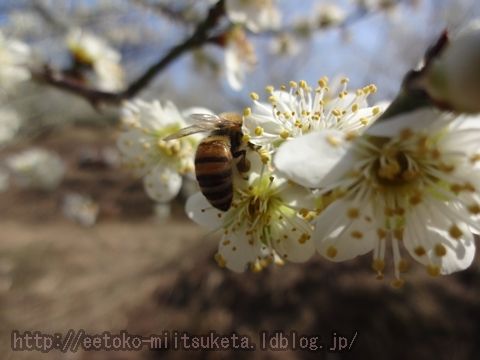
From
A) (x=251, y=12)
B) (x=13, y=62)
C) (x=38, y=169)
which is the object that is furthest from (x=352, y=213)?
(x=38, y=169)

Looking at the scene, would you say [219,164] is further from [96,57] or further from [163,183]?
[96,57]

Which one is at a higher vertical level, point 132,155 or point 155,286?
point 132,155

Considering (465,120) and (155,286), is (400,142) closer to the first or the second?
(465,120)

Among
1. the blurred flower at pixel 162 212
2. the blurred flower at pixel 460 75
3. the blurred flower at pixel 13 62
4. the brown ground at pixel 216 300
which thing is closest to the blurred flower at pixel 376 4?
the brown ground at pixel 216 300

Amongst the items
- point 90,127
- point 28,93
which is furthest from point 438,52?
point 90,127

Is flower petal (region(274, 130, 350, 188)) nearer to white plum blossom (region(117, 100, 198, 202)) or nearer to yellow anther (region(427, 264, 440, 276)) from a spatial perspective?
yellow anther (region(427, 264, 440, 276))

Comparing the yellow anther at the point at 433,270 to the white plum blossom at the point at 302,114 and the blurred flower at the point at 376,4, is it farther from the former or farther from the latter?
the blurred flower at the point at 376,4
